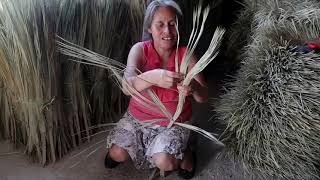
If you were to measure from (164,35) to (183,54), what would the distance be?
0.32 ft

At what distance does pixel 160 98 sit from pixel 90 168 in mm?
407

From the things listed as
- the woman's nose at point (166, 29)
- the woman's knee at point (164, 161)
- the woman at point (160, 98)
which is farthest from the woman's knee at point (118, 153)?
the woman's nose at point (166, 29)

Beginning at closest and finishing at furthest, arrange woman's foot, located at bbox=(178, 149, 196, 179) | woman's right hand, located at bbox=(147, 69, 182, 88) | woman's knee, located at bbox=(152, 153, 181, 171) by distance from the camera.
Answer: woman's right hand, located at bbox=(147, 69, 182, 88) < woman's knee, located at bbox=(152, 153, 181, 171) < woman's foot, located at bbox=(178, 149, 196, 179)

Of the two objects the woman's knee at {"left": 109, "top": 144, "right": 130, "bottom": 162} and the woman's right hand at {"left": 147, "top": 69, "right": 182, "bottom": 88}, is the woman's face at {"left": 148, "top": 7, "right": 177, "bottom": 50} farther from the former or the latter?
the woman's knee at {"left": 109, "top": 144, "right": 130, "bottom": 162}

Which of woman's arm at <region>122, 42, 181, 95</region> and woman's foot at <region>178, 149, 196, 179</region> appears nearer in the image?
woman's arm at <region>122, 42, 181, 95</region>

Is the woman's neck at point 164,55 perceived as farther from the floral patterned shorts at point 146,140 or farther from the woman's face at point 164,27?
the floral patterned shorts at point 146,140

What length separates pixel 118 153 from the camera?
1.28 m

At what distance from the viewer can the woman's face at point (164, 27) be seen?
1.16 m

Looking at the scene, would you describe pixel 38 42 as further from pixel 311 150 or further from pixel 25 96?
pixel 311 150

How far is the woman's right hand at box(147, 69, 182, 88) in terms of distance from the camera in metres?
1.10

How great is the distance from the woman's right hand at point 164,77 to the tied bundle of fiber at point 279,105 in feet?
0.89

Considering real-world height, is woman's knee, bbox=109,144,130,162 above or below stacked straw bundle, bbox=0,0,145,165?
below

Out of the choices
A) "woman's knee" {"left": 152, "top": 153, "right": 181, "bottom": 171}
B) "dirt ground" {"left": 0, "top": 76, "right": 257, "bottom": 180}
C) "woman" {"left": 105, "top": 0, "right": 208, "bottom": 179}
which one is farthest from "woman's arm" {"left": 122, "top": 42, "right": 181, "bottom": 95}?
"dirt ground" {"left": 0, "top": 76, "right": 257, "bottom": 180}

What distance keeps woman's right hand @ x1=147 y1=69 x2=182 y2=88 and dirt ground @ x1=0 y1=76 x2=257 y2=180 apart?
0.41 metres
